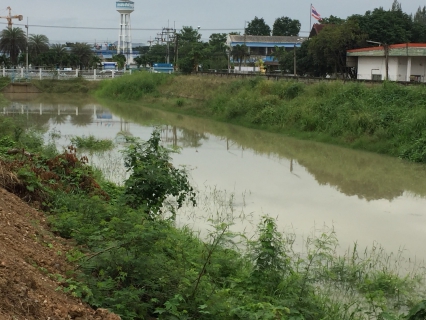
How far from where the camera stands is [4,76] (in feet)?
171

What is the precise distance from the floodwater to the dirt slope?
11.6 ft

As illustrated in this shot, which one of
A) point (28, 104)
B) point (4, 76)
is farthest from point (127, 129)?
point (4, 76)

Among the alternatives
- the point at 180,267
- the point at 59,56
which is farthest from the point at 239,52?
the point at 180,267

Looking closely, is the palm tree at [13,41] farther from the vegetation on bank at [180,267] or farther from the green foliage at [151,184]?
the green foliage at [151,184]

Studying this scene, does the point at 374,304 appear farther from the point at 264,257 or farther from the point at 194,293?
the point at 194,293

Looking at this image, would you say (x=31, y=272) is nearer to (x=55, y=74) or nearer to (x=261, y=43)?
(x=55, y=74)

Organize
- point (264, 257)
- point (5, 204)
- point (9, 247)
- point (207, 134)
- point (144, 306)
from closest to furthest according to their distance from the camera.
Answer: point (144, 306), point (9, 247), point (264, 257), point (5, 204), point (207, 134)

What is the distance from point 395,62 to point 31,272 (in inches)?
1176

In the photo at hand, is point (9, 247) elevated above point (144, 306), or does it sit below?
above

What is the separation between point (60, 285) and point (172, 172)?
150 inches

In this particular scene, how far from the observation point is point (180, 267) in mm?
6719

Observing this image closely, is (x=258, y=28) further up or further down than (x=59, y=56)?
further up

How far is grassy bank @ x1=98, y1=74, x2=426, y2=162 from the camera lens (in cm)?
1997

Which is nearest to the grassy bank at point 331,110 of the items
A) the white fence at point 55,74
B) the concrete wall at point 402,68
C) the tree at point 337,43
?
the tree at point 337,43
